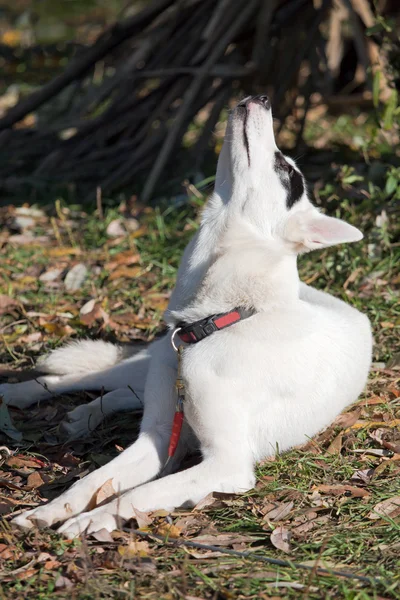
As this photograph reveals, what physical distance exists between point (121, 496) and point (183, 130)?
451 cm

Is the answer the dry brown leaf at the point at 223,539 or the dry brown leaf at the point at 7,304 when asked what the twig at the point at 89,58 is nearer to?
the dry brown leaf at the point at 7,304

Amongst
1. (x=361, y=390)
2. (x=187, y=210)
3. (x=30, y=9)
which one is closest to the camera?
(x=361, y=390)

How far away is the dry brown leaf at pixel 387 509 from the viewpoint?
2905 millimetres

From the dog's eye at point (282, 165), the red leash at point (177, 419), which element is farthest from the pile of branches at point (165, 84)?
the red leash at point (177, 419)

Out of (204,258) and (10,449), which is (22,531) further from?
(204,258)

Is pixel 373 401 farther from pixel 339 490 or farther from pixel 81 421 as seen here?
pixel 81 421

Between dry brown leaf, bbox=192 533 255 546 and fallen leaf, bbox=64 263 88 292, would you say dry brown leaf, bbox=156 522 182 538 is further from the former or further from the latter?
fallen leaf, bbox=64 263 88 292

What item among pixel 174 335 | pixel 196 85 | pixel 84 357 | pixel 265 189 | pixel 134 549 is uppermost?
pixel 196 85

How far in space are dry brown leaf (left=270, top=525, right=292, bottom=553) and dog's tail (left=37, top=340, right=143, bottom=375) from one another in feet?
5.27

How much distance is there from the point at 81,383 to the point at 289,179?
1.54 m

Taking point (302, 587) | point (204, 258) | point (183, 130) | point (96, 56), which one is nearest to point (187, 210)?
point (183, 130)

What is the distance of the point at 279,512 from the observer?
292 cm

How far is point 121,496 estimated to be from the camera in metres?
2.88

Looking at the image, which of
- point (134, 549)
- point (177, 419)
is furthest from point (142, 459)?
point (134, 549)
